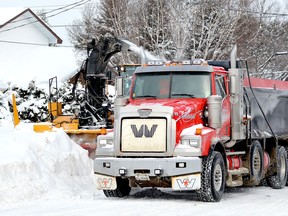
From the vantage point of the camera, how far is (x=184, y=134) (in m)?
13.1

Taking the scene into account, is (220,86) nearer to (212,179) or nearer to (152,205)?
(212,179)

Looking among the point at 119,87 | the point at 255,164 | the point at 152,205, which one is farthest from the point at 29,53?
the point at 152,205

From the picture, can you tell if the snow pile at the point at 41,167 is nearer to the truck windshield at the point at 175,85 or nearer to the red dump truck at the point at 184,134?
the red dump truck at the point at 184,134

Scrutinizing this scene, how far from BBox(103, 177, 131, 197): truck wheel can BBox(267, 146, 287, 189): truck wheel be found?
4.46 metres

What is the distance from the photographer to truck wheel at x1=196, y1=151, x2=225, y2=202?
13094 millimetres

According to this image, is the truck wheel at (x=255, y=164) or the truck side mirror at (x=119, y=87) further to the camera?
the truck wheel at (x=255, y=164)

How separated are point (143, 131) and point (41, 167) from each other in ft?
9.16

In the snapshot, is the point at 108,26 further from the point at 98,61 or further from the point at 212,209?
the point at 212,209

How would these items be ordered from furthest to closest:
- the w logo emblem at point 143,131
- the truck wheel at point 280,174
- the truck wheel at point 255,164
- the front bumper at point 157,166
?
the truck wheel at point 280,174 → the truck wheel at point 255,164 → the w logo emblem at point 143,131 → the front bumper at point 157,166

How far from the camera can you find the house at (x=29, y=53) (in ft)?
135

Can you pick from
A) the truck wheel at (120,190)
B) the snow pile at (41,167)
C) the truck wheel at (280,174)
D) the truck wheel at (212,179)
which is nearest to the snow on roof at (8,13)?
the snow pile at (41,167)

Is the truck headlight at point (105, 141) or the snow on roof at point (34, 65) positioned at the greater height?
the snow on roof at point (34, 65)

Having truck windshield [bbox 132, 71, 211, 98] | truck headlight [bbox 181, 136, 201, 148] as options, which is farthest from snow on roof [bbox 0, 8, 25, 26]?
truck headlight [bbox 181, 136, 201, 148]

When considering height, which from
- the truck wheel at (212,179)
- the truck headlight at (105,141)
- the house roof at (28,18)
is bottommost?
the truck wheel at (212,179)
